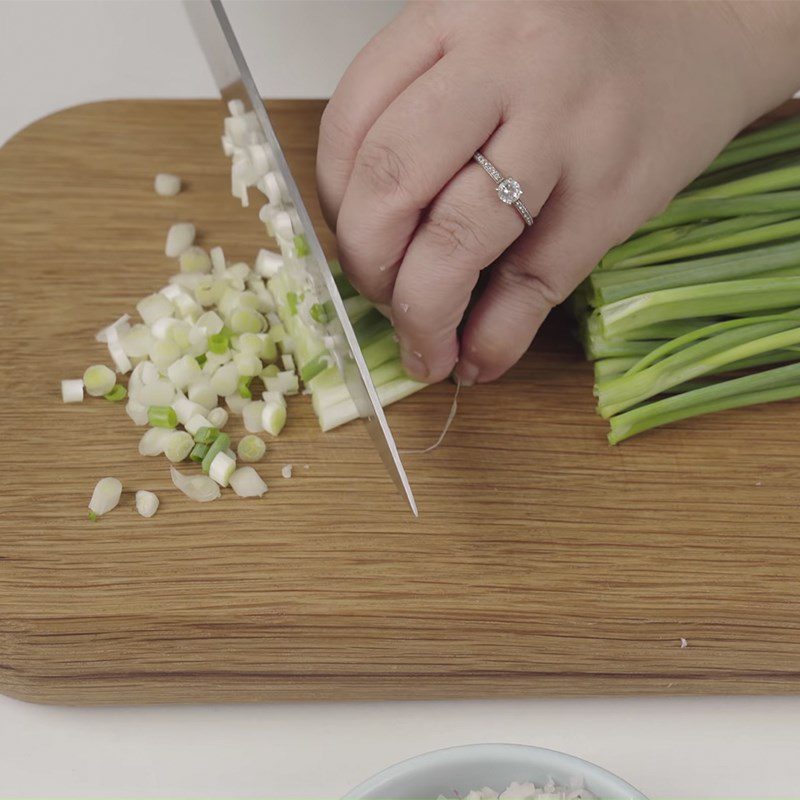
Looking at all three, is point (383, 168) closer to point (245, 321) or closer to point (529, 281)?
point (529, 281)

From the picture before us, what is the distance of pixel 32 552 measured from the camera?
1.59m

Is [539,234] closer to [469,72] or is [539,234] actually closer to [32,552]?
[469,72]

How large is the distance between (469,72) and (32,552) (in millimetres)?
894

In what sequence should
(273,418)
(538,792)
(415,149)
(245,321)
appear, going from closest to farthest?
(538,792) → (415,149) → (273,418) → (245,321)

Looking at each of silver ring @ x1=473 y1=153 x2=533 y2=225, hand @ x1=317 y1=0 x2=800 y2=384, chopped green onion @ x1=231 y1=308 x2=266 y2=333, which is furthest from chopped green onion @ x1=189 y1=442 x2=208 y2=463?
silver ring @ x1=473 y1=153 x2=533 y2=225

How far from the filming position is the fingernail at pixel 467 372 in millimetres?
1755

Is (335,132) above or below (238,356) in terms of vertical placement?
above

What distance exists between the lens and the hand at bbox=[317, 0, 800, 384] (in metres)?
1.54

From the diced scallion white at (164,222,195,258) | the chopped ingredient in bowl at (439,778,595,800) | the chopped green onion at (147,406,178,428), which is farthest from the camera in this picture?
the diced scallion white at (164,222,195,258)

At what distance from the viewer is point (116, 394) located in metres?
1.77

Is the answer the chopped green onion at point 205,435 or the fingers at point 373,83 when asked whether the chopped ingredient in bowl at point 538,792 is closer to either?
the chopped green onion at point 205,435

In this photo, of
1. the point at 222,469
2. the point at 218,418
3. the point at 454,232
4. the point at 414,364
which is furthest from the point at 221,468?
the point at 454,232

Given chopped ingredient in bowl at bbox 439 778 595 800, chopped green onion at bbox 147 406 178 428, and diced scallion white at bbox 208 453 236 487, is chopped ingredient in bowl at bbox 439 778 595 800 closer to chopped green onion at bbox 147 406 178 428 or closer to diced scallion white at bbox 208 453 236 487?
diced scallion white at bbox 208 453 236 487

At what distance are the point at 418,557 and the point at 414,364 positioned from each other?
0.99 ft
